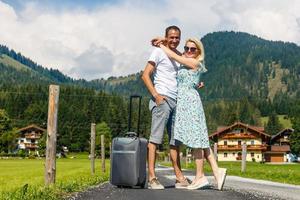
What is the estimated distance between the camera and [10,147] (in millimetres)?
136000

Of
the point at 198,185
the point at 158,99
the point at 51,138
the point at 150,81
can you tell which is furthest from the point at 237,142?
the point at 158,99

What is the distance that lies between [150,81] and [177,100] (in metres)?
0.52

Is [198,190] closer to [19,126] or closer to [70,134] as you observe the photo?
[70,134]

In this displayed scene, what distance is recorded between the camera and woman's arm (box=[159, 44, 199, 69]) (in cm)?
852

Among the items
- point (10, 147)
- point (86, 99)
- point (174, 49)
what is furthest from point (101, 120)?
point (174, 49)

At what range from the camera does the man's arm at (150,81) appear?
27.7 feet

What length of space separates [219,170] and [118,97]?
6912 inches

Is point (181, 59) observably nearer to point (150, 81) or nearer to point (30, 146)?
point (150, 81)

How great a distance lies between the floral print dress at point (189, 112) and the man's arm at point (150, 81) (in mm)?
357

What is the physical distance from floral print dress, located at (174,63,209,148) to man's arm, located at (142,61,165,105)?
1.17ft

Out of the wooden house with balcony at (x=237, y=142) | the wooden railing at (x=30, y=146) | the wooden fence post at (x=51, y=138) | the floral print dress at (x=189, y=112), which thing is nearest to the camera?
the floral print dress at (x=189, y=112)

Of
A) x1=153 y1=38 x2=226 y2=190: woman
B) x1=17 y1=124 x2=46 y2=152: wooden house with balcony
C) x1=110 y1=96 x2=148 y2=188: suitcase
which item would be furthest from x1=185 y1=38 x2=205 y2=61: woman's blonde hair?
x1=17 y1=124 x2=46 y2=152: wooden house with balcony

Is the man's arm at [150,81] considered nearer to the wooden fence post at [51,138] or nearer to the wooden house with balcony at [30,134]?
the wooden fence post at [51,138]

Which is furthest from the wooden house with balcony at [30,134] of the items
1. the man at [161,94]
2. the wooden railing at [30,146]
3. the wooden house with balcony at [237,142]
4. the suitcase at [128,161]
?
the suitcase at [128,161]
